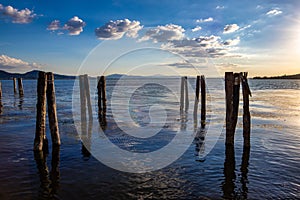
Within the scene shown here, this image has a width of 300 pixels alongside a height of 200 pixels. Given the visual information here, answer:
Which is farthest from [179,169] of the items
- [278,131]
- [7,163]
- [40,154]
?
[278,131]

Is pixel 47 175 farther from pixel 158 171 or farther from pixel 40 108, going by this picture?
pixel 158 171

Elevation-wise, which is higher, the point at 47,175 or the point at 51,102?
the point at 51,102

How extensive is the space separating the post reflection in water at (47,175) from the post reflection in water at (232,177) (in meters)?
5.18

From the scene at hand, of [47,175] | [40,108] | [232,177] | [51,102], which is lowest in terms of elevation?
[232,177]

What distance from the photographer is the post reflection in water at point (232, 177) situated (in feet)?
25.0

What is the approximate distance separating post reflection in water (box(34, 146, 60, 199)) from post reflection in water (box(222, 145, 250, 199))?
5178mm

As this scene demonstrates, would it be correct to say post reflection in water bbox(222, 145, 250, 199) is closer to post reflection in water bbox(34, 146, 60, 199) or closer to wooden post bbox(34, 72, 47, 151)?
post reflection in water bbox(34, 146, 60, 199)

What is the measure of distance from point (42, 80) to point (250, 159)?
9.54 m

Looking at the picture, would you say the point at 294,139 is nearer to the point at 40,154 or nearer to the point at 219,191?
the point at 219,191

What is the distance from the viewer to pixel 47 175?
8758 mm

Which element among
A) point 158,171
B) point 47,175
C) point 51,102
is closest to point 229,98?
point 158,171

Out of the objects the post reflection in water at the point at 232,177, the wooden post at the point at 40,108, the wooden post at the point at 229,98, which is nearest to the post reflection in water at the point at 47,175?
the wooden post at the point at 40,108

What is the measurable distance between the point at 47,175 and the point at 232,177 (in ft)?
21.0

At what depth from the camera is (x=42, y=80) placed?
11039 millimetres
